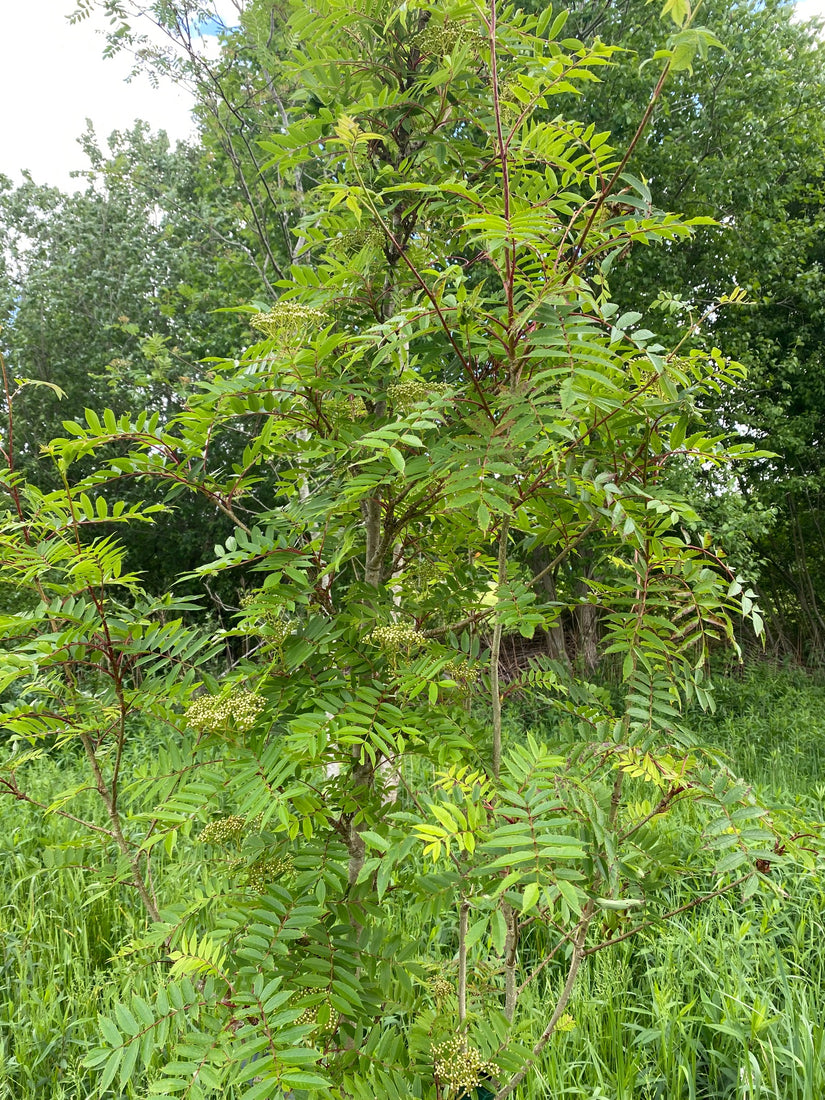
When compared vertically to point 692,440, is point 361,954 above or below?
below

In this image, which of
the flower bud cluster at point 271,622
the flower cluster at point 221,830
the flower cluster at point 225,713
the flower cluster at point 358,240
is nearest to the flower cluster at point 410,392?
the flower cluster at point 358,240

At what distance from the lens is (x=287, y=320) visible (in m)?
1.07

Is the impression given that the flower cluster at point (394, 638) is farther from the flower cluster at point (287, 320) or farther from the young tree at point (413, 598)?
the flower cluster at point (287, 320)

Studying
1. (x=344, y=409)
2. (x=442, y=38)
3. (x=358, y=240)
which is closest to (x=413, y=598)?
(x=344, y=409)

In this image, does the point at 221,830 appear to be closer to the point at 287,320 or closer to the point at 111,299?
the point at 287,320

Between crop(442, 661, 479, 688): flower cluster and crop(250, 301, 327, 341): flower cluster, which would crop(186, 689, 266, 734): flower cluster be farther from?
crop(250, 301, 327, 341): flower cluster

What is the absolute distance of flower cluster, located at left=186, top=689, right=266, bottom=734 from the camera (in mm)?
990

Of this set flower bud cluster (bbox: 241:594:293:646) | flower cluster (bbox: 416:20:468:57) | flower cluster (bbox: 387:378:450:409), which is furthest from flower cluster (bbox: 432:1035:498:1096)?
flower cluster (bbox: 416:20:468:57)

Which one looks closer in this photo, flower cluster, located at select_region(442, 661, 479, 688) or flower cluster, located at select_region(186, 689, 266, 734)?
flower cluster, located at select_region(186, 689, 266, 734)

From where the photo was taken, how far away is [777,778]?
4.23m

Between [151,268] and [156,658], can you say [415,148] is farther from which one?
[151,268]

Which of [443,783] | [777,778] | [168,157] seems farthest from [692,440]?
[168,157]

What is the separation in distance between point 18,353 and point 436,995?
979 centimetres

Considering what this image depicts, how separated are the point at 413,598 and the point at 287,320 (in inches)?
23.0
